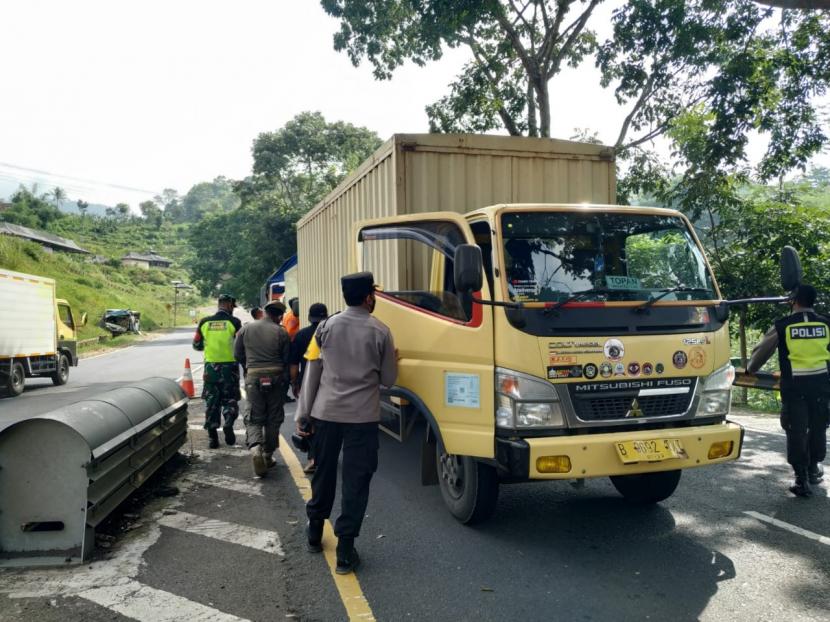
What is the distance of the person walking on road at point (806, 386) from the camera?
210 inches

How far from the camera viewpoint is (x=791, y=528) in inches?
178

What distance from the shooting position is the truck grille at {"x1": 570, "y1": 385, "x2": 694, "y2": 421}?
12.9 feet

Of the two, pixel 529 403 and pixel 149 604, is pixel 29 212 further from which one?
pixel 529 403

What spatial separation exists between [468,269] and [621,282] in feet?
3.68

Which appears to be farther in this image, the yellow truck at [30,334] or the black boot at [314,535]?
the yellow truck at [30,334]

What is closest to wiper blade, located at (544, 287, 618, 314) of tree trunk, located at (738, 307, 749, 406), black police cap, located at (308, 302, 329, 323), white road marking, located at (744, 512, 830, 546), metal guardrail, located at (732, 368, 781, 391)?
white road marking, located at (744, 512, 830, 546)

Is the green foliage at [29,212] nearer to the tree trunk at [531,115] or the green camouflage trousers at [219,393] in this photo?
the tree trunk at [531,115]

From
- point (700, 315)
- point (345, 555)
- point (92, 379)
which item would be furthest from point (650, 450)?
point (92, 379)

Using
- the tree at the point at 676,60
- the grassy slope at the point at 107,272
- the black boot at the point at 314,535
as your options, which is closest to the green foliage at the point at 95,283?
the grassy slope at the point at 107,272

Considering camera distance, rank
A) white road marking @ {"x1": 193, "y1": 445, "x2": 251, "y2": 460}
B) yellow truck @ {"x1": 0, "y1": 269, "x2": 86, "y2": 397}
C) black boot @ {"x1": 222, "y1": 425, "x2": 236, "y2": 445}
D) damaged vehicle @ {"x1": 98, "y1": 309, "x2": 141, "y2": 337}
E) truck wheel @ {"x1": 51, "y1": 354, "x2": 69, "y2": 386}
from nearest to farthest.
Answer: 1. white road marking @ {"x1": 193, "y1": 445, "x2": 251, "y2": 460}
2. black boot @ {"x1": 222, "y1": 425, "x2": 236, "y2": 445}
3. yellow truck @ {"x1": 0, "y1": 269, "x2": 86, "y2": 397}
4. truck wheel @ {"x1": 51, "y1": 354, "x2": 69, "y2": 386}
5. damaged vehicle @ {"x1": 98, "y1": 309, "x2": 141, "y2": 337}

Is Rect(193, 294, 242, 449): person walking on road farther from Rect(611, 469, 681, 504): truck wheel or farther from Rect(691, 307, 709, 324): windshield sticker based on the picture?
Rect(691, 307, 709, 324): windshield sticker

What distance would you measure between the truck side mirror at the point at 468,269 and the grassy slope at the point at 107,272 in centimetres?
3396

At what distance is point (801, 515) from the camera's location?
189 inches

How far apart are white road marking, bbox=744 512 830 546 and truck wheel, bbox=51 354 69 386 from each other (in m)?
16.4
